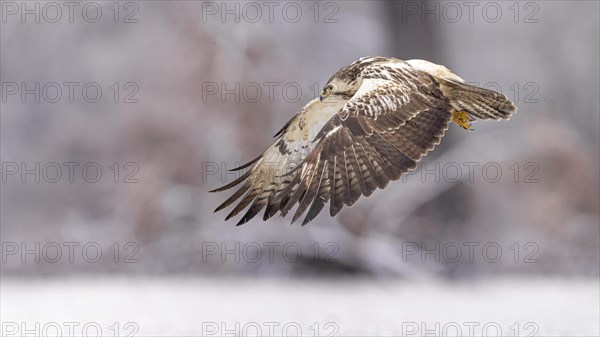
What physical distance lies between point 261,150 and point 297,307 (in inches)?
134

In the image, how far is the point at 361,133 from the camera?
245 inches

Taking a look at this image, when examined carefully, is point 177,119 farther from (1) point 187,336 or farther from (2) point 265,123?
(1) point 187,336

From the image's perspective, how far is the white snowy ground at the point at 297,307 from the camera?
843 centimetres

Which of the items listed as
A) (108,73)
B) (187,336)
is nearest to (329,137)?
(187,336)

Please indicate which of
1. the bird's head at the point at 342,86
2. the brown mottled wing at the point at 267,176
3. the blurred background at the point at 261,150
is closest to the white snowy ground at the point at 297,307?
the blurred background at the point at 261,150

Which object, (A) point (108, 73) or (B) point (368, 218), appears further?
(A) point (108, 73)

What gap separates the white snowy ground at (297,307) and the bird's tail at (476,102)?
1494 mm

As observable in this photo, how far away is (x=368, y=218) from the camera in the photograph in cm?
1366

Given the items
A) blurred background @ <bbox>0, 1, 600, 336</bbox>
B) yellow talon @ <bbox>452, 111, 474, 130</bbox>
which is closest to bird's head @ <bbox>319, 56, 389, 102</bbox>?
yellow talon @ <bbox>452, 111, 474, 130</bbox>

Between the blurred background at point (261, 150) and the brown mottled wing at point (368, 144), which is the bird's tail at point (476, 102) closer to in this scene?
the brown mottled wing at point (368, 144)

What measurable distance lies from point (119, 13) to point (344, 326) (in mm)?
7914

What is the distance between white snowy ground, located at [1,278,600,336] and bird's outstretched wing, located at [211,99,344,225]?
1446 millimetres

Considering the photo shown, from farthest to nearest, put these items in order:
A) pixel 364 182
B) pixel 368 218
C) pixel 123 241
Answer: pixel 123 241
pixel 368 218
pixel 364 182

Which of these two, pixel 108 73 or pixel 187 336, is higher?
pixel 108 73
